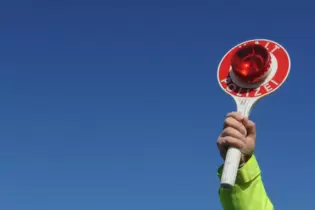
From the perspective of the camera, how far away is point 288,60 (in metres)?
7.88

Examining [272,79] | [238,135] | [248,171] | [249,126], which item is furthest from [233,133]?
[272,79]

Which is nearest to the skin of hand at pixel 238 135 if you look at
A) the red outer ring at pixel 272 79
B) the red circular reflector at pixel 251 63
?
the red outer ring at pixel 272 79

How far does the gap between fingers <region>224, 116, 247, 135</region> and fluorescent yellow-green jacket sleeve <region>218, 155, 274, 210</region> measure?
2.40 feet

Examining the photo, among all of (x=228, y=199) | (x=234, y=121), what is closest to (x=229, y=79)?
(x=234, y=121)

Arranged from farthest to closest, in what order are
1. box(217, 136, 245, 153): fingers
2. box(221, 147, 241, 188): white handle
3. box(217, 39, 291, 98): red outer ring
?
box(217, 39, 291, 98): red outer ring → box(217, 136, 245, 153): fingers → box(221, 147, 241, 188): white handle

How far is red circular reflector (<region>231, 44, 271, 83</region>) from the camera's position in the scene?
773 centimetres

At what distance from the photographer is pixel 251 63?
790cm

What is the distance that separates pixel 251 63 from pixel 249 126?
103 cm

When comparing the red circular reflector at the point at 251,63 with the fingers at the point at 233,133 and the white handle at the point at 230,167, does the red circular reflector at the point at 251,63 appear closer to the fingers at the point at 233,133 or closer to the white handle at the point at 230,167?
the fingers at the point at 233,133

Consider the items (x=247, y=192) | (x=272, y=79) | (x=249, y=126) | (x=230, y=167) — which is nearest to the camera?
(x=230, y=167)

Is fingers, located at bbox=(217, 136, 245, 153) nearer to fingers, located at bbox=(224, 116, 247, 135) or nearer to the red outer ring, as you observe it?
fingers, located at bbox=(224, 116, 247, 135)

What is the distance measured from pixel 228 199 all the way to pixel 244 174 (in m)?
0.47

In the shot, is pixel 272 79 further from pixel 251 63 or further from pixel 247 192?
pixel 247 192

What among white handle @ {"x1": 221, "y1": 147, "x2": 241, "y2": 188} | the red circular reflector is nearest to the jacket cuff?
white handle @ {"x1": 221, "y1": 147, "x2": 241, "y2": 188}
